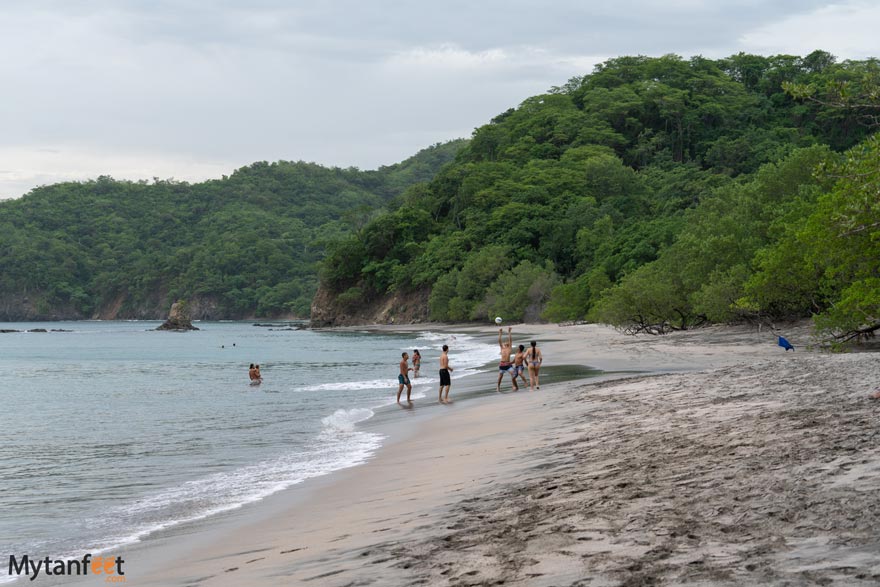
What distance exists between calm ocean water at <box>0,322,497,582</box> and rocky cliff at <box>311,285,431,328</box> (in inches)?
3053

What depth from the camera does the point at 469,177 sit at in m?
125

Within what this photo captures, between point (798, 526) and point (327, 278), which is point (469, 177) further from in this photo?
point (798, 526)

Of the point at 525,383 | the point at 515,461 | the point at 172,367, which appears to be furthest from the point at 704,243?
the point at 515,461

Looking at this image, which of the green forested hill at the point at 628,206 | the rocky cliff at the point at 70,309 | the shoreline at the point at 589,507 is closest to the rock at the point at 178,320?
the green forested hill at the point at 628,206

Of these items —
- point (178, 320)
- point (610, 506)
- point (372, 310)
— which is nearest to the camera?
point (610, 506)

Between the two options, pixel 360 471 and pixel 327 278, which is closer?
pixel 360 471

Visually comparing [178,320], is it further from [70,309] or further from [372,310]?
[70,309]

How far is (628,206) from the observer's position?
362 feet

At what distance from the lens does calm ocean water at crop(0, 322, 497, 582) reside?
35.7ft

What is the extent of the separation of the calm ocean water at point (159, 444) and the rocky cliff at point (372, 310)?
77.5m

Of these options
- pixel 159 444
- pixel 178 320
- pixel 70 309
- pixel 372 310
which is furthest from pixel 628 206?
pixel 70 309

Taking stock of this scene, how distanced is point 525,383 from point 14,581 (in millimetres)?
16893

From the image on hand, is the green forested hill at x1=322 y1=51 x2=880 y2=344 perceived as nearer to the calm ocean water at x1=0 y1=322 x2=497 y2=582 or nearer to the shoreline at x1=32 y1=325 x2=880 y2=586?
the calm ocean water at x1=0 y1=322 x2=497 y2=582

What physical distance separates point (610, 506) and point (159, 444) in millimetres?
13693
